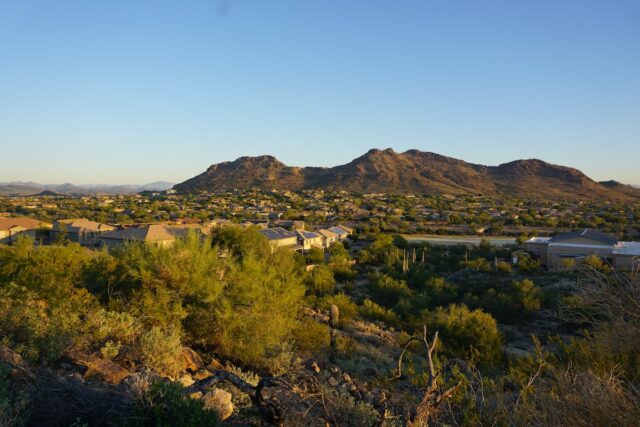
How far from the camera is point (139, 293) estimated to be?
11.1m

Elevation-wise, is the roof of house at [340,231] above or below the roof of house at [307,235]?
below

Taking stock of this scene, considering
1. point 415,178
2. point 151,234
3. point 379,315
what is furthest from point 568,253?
point 415,178

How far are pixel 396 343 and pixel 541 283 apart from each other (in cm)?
1552

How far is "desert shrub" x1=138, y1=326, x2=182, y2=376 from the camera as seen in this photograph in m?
8.41

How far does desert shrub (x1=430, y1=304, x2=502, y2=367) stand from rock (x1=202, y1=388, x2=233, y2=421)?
1073cm

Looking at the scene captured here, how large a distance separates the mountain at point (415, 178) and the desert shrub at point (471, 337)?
10294cm

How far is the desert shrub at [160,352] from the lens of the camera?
8.41m

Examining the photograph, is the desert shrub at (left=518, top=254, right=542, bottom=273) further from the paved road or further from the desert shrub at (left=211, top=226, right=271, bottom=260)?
the desert shrub at (left=211, top=226, right=271, bottom=260)

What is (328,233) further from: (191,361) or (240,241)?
(191,361)

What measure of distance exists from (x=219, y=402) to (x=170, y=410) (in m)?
1.25

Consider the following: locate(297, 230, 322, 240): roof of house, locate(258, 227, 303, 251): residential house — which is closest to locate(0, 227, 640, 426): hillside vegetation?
locate(258, 227, 303, 251): residential house

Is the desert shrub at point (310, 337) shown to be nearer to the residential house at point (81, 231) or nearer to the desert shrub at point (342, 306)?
Result: the desert shrub at point (342, 306)

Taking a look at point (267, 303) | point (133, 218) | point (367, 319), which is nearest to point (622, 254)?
point (367, 319)

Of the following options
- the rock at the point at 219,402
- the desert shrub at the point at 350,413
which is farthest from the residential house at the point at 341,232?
the rock at the point at 219,402
